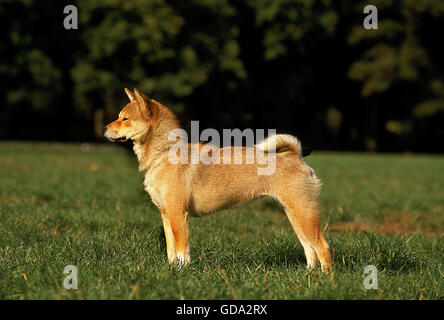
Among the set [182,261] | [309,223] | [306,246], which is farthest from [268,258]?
[182,261]

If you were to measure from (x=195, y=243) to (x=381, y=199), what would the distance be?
247 inches

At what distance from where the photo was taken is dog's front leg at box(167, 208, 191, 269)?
16.5 feet

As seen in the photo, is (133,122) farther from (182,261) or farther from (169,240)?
(182,261)

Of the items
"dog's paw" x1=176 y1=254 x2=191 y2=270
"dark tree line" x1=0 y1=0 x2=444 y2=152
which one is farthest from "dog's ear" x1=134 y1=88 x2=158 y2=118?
"dark tree line" x1=0 y1=0 x2=444 y2=152

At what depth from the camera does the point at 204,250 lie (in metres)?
5.39

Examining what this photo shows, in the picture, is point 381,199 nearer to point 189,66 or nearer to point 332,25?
point 189,66

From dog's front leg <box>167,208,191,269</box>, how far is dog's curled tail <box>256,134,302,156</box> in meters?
1.12

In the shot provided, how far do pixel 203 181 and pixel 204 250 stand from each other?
2.49ft

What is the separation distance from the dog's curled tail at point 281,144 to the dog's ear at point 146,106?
47.9 inches
